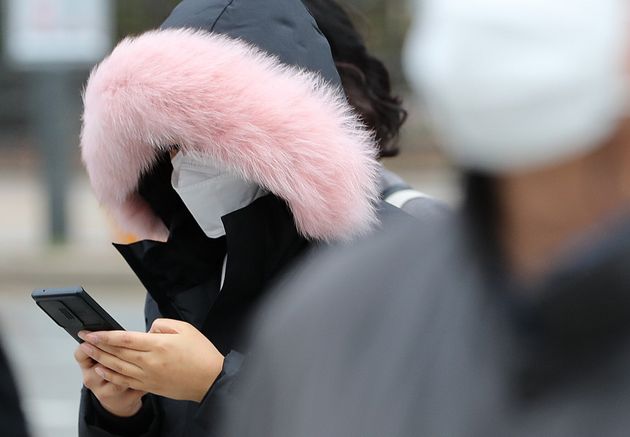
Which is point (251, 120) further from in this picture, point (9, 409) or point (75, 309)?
point (9, 409)

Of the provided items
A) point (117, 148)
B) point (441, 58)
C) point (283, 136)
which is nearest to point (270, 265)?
point (283, 136)

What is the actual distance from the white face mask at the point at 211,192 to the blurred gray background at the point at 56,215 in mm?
246

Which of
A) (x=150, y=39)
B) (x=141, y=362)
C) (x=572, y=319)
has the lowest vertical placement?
(x=141, y=362)

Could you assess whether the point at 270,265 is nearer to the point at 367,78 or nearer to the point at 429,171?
the point at 367,78

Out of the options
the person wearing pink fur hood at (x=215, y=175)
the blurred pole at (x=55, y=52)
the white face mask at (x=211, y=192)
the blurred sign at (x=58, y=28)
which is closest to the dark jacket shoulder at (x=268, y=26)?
the person wearing pink fur hood at (x=215, y=175)

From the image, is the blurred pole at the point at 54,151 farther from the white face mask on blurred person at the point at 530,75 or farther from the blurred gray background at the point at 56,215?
the white face mask on blurred person at the point at 530,75

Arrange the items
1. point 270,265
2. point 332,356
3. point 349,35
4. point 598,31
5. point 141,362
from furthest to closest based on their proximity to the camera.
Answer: point 349,35 → point 270,265 → point 141,362 → point 332,356 → point 598,31

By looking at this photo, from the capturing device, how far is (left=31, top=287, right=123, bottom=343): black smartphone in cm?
183

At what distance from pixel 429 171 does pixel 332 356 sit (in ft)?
48.5

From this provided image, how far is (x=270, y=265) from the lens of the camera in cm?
189

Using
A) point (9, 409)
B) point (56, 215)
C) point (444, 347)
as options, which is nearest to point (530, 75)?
point (444, 347)

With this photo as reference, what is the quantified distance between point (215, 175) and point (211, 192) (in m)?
0.03

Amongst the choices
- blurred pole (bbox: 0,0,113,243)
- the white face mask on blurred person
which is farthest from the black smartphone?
blurred pole (bbox: 0,0,113,243)

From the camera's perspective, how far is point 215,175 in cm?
192
